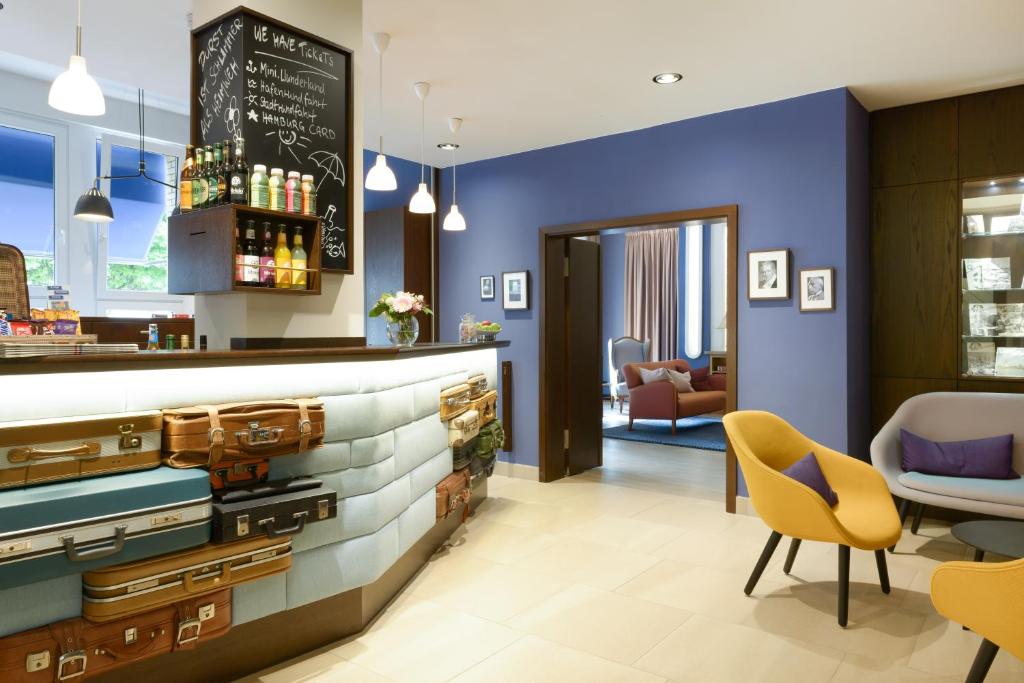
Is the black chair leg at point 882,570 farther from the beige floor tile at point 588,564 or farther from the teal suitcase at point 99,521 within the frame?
the teal suitcase at point 99,521

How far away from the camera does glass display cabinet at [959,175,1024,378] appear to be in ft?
14.3

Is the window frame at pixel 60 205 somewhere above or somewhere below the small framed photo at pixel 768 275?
above

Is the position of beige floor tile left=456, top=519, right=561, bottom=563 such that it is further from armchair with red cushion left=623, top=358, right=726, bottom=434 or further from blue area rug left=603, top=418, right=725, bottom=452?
armchair with red cushion left=623, top=358, right=726, bottom=434

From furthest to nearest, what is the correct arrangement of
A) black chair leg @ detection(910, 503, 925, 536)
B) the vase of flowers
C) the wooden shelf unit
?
black chair leg @ detection(910, 503, 925, 536), the vase of flowers, the wooden shelf unit

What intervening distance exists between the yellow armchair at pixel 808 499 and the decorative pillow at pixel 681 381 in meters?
4.84

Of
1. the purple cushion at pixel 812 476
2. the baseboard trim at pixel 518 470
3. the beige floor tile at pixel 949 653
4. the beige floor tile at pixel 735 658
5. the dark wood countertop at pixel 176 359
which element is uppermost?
the dark wood countertop at pixel 176 359

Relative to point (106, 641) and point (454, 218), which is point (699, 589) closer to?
point (106, 641)

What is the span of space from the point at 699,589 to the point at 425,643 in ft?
4.62

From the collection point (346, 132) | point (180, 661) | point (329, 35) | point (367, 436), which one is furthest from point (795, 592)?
point (329, 35)

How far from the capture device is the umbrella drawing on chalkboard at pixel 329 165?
10.5 ft

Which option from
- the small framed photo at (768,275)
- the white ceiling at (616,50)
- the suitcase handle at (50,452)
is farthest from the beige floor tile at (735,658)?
the white ceiling at (616,50)

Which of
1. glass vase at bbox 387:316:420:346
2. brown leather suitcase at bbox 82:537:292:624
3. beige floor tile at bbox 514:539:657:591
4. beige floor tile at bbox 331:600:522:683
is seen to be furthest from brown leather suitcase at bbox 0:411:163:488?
beige floor tile at bbox 514:539:657:591

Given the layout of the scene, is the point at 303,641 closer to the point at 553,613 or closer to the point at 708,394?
the point at 553,613

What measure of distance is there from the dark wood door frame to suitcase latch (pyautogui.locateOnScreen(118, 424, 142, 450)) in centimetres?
373
